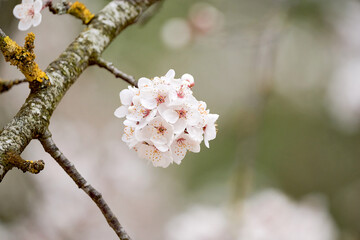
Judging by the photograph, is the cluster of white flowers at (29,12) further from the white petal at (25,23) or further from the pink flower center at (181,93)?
the pink flower center at (181,93)

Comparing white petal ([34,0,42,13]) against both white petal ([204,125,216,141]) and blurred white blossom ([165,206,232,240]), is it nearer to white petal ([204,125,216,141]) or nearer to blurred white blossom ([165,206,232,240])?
white petal ([204,125,216,141])

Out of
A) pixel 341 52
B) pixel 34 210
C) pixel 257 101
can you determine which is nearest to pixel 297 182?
pixel 341 52

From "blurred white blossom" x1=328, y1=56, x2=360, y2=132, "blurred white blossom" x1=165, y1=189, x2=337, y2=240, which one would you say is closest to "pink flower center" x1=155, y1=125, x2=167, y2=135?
"blurred white blossom" x1=165, y1=189, x2=337, y2=240

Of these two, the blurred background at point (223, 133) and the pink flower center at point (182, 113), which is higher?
the blurred background at point (223, 133)

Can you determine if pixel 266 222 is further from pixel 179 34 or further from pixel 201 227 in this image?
pixel 179 34

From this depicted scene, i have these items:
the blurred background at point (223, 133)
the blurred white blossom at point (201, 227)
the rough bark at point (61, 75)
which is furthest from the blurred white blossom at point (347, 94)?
the rough bark at point (61, 75)

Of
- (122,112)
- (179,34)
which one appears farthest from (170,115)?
(179,34)
